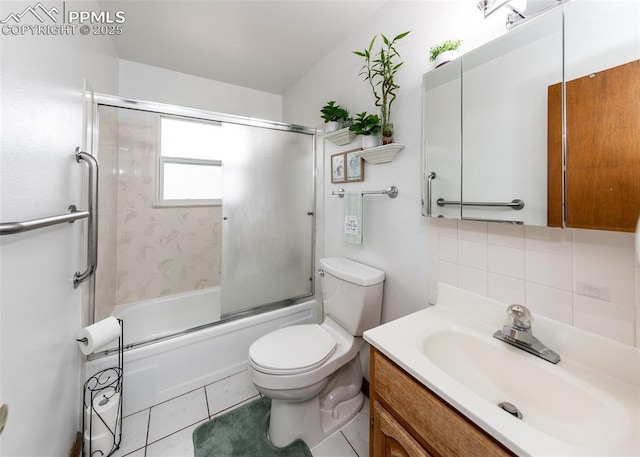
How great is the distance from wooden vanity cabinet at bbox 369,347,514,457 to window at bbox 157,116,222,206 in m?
2.06

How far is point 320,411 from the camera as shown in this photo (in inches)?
53.6

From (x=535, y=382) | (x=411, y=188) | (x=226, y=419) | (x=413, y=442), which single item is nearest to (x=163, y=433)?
(x=226, y=419)

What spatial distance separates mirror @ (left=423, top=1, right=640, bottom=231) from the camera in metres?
0.66

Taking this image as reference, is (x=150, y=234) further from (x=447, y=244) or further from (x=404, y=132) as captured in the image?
(x=447, y=244)

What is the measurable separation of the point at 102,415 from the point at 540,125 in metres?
2.17

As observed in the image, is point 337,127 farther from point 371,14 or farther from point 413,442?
point 413,442

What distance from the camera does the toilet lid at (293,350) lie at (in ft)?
3.80

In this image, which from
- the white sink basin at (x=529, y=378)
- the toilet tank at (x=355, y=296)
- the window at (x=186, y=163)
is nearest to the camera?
the white sink basin at (x=529, y=378)

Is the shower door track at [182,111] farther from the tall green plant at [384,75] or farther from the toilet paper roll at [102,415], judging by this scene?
the toilet paper roll at [102,415]

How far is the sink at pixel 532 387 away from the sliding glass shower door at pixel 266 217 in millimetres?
1367

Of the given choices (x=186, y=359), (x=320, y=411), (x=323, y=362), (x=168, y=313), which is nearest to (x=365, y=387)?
(x=320, y=411)

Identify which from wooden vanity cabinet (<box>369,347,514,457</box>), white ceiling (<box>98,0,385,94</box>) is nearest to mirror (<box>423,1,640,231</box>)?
wooden vanity cabinet (<box>369,347,514,457</box>)

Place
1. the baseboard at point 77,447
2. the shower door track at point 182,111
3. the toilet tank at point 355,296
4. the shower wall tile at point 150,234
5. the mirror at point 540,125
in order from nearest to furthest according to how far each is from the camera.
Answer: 1. the mirror at point 540,125
2. the baseboard at point 77,447
3. the toilet tank at point 355,296
4. the shower door track at point 182,111
5. the shower wall tile at point 150,234

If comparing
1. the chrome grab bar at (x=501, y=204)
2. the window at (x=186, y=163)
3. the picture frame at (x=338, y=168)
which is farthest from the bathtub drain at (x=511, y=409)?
the window at (x=186, y=163)
